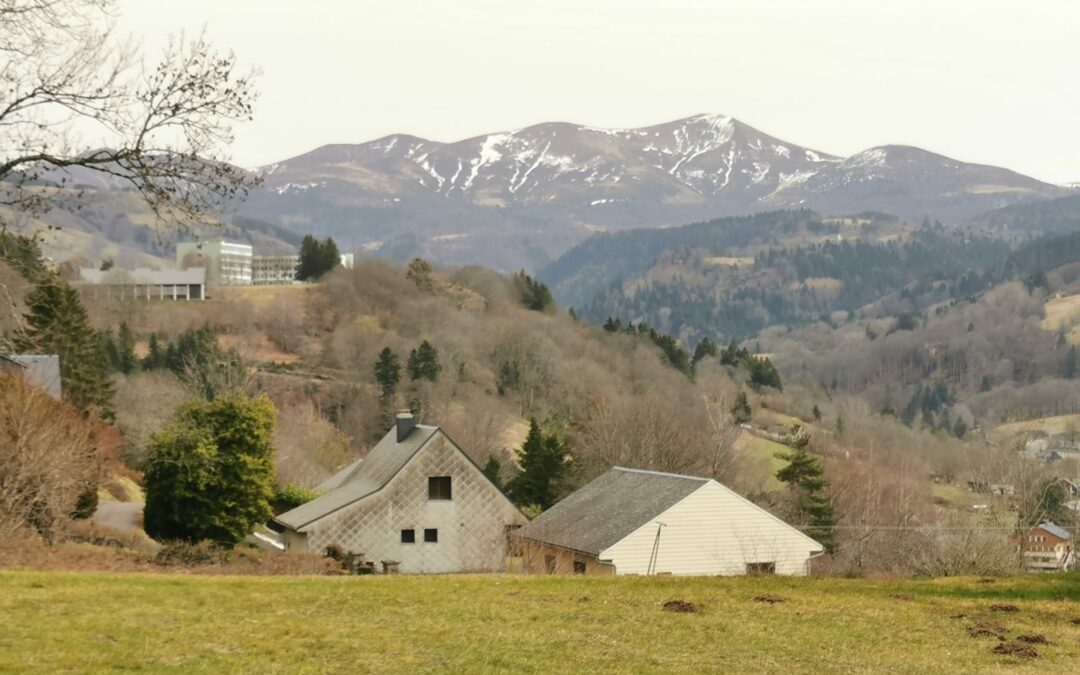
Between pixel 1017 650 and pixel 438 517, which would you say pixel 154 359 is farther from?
pixel 1017 650

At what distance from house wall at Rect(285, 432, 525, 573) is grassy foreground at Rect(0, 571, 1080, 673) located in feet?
94.6

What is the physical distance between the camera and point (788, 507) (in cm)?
6375

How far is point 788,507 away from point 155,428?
3040 centimetres

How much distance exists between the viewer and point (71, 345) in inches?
2409

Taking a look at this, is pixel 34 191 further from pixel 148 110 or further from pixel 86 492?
pixel 86 492

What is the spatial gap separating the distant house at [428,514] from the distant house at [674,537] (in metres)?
6.97

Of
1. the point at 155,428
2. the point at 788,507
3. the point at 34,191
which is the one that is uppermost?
the point at 34,191

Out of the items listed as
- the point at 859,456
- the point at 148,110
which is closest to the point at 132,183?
the point at 148,110

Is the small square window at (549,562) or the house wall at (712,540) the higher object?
the house wall at (712,540)

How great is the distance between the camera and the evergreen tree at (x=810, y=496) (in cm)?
5991

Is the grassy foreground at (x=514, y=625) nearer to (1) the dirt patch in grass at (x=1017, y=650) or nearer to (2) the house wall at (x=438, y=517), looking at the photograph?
(1) the dirt patch in grass at (x=1017, y=650)

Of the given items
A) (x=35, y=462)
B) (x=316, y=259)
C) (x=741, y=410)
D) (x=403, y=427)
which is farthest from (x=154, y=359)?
(x=35, y=462)

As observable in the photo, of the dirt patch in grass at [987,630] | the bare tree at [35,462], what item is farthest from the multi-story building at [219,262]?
the dirt patch in grass at [987,630]

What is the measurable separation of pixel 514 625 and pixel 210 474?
26276 mm
